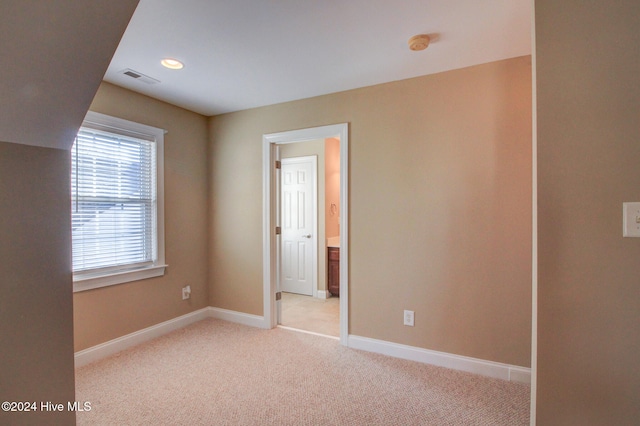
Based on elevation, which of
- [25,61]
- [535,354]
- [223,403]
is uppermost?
[25,61]

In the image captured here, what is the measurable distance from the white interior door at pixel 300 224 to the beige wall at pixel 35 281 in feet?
12.3

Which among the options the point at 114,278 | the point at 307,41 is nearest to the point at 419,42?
the point at 307,41

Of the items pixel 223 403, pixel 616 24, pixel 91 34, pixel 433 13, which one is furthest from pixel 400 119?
pixel 223 403

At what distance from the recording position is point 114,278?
Result: 2846 millimetres

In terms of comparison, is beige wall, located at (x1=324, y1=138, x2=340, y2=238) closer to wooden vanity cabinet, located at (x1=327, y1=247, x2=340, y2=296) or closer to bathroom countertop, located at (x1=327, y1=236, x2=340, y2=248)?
bathroom countertop, located at (x1=327, y1=236, x2=340, y2=248)

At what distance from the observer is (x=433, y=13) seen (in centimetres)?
178

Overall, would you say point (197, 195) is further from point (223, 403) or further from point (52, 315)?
point (52, 315)

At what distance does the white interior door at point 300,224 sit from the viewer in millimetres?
4777

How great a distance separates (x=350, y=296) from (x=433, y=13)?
2.32 m

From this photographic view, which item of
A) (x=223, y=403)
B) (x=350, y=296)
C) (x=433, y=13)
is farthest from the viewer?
Answer: (x=350, y=296)

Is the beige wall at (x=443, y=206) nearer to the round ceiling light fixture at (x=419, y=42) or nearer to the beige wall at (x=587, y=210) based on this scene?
the round ceiling light fixture at (x=419, y=42)

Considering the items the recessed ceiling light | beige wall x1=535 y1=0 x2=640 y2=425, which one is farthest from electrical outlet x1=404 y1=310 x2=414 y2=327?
the recessed ceiling light

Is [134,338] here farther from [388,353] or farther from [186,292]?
[388,353]

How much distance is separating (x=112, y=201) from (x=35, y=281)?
6.88ft
